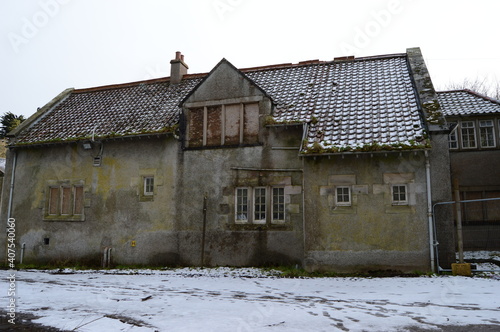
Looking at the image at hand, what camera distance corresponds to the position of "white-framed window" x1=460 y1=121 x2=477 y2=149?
754 inches

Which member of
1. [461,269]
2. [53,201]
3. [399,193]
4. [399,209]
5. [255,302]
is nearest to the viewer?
[255,302]

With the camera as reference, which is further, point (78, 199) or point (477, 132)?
point (477, 132)

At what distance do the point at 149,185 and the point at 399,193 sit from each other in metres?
9.26

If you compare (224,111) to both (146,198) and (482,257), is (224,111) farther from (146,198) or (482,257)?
(482,257)

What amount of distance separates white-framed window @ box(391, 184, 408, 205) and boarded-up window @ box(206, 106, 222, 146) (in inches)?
254

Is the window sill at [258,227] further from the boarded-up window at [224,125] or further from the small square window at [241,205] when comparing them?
the boarded-up window at [224,125]

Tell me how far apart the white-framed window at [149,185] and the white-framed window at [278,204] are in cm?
491

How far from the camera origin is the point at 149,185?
51.8 ft

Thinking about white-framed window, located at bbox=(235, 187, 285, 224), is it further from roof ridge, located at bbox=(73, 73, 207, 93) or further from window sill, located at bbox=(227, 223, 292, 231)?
roof ridge, located at bbox=(73, 73, 207, 93)

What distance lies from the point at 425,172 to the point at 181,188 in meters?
8.50

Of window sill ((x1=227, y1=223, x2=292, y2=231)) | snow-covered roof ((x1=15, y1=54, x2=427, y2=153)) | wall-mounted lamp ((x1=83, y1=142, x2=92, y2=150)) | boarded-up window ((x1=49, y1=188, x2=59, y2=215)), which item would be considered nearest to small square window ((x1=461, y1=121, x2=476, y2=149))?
snow-covered roof ((x1=15, y1=54, x2=427, y2=153))

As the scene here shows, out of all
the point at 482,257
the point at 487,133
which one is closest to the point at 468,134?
the point at 487,133

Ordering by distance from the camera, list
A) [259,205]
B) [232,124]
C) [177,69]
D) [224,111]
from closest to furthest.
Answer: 1. [259,205]
2. [232,124]
3. [224,111]
4. [177,69]

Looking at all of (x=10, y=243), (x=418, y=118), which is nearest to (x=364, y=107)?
(x=418, y=118)
